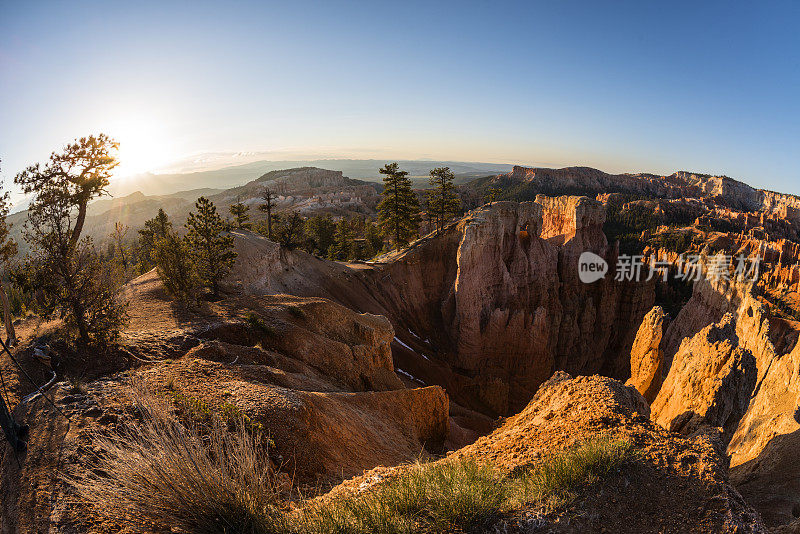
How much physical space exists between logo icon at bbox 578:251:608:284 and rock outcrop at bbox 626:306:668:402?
1578cm

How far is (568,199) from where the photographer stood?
114 feet

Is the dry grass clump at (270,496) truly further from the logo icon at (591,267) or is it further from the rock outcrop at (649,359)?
the logo icon at (591,267)

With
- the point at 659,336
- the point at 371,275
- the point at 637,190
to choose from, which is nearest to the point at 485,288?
the point at 371,275

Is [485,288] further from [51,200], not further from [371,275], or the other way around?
[51,200]

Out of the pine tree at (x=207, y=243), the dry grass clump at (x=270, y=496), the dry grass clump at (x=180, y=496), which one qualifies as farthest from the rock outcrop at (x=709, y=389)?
the pine tree at (x=207, y=243)

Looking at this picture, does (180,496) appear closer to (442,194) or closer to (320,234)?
(442,194)

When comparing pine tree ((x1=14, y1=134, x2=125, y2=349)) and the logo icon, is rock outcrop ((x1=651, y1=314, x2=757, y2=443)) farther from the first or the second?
the logo icon

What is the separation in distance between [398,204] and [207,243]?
22.5 meters

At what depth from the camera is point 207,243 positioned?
17469 millimetres

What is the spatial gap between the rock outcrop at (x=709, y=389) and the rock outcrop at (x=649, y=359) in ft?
10.8

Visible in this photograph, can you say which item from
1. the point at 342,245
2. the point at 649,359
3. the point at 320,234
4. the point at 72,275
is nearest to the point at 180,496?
the point at 72,275

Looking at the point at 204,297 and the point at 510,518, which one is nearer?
the point at 510,518

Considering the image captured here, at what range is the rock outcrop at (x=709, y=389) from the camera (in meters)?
9.85

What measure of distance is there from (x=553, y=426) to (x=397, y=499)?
3.80 m
